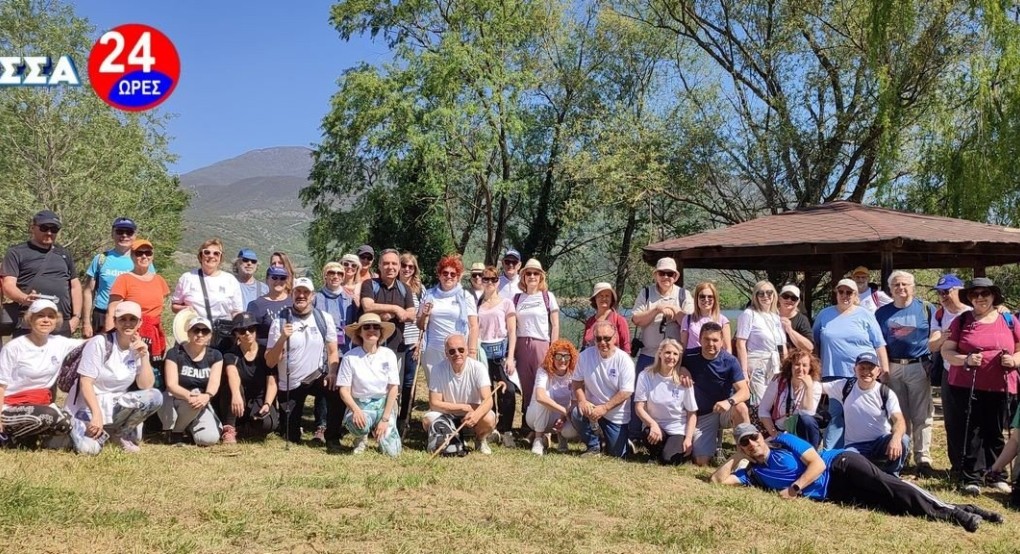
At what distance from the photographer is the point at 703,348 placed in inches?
254

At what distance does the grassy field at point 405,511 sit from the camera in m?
3.97

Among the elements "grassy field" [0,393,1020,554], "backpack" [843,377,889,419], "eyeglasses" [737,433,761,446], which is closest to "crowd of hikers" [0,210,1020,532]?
"backpack" [843,377,889,419]

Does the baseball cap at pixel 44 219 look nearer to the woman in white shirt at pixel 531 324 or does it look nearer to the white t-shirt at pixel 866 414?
the woman in white shirt at pixel 531 324

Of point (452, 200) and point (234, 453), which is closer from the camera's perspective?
point (234, 453)

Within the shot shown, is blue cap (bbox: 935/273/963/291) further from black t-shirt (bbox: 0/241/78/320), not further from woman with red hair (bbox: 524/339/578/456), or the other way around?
black t-shirt (bbox: 0/241/78/320)

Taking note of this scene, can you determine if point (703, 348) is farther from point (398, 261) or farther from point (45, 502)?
point (45, 502)

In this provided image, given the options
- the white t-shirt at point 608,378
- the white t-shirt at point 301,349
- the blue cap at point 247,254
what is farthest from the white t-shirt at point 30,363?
the white t-shirt at point 608,378

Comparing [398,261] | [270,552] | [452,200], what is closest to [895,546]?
[270,552]

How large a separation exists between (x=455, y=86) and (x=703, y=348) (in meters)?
17.1

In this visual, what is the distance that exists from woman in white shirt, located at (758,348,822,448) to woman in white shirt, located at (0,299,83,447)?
17.7ft

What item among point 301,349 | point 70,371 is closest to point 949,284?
point 301,349

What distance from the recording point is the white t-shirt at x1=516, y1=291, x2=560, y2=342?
24.1ft

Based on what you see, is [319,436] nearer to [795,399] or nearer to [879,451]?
[795,399]

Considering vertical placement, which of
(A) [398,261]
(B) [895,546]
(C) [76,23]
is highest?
(C) [76,23]
